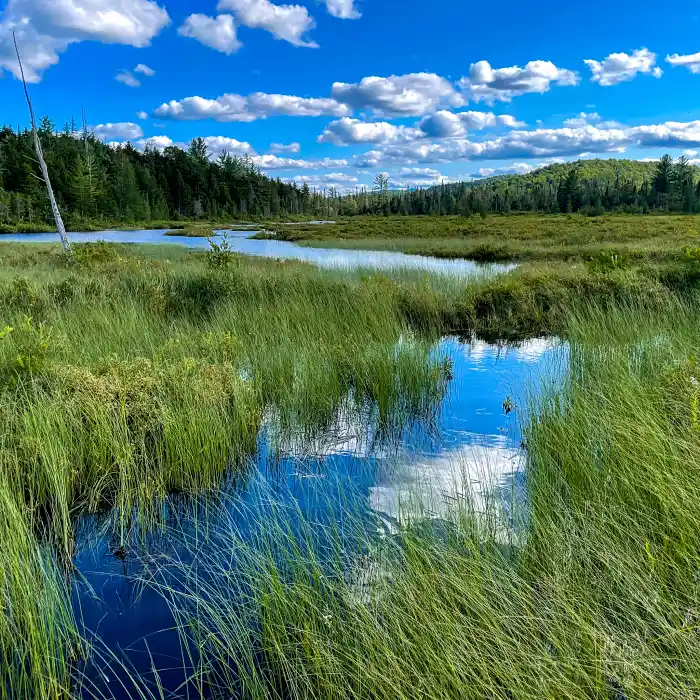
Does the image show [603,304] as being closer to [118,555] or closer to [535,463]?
[535,463]

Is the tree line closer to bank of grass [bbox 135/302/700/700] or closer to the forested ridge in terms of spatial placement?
the forested ridge

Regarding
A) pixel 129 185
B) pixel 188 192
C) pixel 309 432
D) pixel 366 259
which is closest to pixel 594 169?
pixel 188 192

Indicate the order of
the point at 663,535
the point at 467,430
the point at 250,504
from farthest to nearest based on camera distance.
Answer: the point at 467,430, the point at 250,504, the point at 663,535

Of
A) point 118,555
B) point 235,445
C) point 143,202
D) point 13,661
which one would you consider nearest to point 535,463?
point 235,445

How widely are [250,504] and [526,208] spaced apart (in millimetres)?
88994

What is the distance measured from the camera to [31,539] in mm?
3283

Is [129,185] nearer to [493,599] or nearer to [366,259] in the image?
[366,259]

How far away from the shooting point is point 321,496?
4.41 m

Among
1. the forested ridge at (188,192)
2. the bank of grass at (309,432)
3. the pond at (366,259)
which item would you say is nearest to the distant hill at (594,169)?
the forested ridge at (188,192)

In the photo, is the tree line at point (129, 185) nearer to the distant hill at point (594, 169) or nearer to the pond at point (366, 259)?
the pond at point (366, 259)

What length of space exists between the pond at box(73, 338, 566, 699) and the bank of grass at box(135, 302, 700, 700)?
146mm

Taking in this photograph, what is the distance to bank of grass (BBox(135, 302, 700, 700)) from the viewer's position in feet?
7.09

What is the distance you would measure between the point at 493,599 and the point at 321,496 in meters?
2.04

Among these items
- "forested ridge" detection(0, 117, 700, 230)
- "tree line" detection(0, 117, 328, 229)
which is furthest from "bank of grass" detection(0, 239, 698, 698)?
"tree line" detection(0, 117, 328, 229)
